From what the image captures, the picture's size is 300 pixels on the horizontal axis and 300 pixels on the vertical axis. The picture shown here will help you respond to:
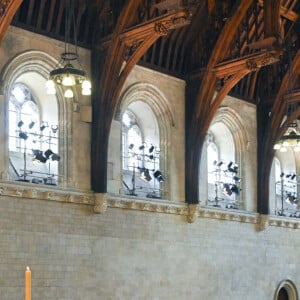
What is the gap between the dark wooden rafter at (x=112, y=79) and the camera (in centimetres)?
1558

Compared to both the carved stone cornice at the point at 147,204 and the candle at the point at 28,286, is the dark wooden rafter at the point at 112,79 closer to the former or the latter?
the carved stone cornice at the point at 147,204

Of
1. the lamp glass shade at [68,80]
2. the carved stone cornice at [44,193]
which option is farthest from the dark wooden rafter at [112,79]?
the lamp glass shade at [68,80]

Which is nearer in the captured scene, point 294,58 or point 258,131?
point 294,58

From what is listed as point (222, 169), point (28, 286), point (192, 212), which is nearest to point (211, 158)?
point (222, 169)

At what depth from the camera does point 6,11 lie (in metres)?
13.3

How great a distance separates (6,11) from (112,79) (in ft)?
11.7

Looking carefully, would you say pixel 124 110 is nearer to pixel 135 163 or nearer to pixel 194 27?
pixel 135 163

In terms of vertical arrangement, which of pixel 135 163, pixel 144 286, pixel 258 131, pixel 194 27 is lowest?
pixel 144 286

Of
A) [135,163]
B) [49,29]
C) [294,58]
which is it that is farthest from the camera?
[294,58]

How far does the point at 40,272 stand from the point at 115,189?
305 centimetres

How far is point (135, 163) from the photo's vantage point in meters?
17.9

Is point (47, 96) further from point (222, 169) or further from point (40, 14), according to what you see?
point (222, 169)

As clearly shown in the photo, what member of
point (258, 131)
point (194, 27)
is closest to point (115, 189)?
point (194, 27)

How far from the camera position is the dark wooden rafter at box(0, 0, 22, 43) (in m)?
13.1
